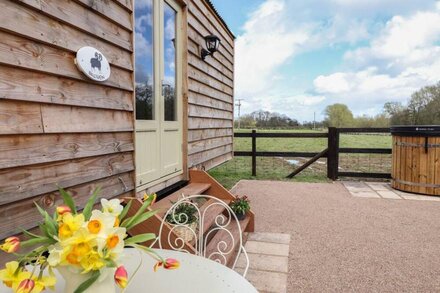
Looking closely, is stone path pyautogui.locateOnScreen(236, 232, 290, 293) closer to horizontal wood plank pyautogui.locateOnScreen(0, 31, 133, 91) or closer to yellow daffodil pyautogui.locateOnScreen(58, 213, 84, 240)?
yellow daffodil pyautogui.locateOnScreen(58, 213, 84, 240)

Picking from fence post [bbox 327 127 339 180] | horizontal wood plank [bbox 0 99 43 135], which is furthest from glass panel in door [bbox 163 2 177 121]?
fence post [bbox 327 127 339 180]

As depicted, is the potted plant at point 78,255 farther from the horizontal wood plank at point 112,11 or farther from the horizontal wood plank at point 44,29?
the horizontal wood plank at point 112,11

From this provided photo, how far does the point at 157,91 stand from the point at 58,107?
1412mm

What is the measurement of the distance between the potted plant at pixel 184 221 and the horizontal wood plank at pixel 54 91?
96cm

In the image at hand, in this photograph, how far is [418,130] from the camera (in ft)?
14.7

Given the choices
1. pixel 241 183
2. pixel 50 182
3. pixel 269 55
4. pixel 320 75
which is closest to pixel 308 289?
pixel 50 182

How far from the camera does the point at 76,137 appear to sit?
2.03m

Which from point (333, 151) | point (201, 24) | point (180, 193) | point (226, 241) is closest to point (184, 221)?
point (226, 241)

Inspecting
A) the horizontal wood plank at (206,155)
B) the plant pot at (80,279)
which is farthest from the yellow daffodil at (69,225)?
the horizontal wood plank at (206,155)

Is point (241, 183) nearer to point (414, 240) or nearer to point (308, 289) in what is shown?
point (414, 240)

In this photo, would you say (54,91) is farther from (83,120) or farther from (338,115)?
(338,115)

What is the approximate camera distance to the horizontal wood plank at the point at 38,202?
5.13ft

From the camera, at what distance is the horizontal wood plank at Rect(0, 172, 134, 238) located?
1.56m

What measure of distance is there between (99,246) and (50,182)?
4.53 ft
